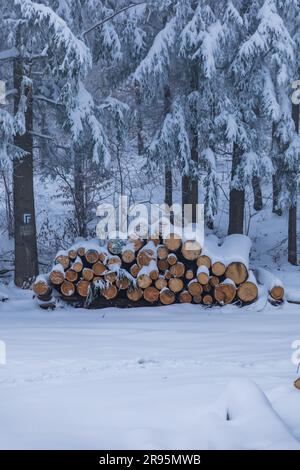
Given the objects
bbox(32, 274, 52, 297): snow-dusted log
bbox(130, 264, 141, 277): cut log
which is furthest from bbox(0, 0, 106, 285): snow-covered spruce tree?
bbox(130, 264, 141, 277): cut log

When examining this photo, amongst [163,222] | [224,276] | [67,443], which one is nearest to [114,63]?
[163,222]

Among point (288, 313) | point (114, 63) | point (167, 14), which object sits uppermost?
point (167, 14)

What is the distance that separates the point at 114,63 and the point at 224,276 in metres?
5.56

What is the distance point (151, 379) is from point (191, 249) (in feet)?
15.3

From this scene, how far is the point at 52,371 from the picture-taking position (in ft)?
20.2

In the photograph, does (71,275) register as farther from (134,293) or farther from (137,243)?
(137,243)

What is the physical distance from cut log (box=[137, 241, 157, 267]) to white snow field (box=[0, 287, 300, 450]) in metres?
0.89

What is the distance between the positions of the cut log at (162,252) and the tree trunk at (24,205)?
3165mm

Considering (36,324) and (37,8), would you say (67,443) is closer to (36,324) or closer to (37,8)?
(36,324)

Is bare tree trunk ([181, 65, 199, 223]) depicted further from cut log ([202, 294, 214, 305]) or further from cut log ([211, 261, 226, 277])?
cut log ([202, 294, 214, 305])

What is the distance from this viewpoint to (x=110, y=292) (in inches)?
414

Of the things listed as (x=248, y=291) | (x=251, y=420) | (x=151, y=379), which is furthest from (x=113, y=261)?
(x=251, y=420)

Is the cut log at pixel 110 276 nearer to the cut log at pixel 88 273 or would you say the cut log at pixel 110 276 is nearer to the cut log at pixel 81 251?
the cut log at pixel 88 273
